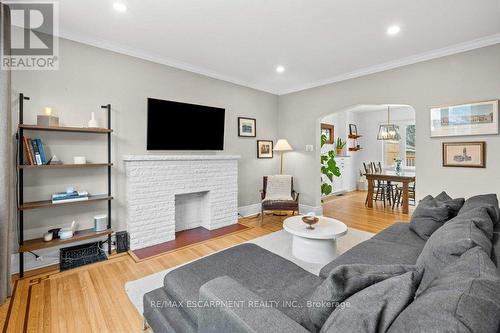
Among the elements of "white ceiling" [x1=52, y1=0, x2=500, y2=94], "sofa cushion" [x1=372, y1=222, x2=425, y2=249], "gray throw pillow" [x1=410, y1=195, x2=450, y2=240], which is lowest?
"sofa cushion" [x1=372, y1=222, x2=425, y2=249]

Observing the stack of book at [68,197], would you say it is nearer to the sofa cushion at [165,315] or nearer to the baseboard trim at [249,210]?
the sofa cushion at [165,315]

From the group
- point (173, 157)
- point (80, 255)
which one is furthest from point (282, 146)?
point (80, 255)

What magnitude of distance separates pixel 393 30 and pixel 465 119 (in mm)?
1622

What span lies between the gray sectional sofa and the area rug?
0.73 metres

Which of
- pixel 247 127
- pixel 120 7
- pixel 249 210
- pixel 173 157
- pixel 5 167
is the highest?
pixel 120 7

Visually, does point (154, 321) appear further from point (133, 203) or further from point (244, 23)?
point (244, 23)

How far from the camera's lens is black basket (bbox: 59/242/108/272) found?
2777 millimetres

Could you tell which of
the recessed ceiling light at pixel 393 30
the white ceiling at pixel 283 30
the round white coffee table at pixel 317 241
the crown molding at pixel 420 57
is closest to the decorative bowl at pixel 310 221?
the round white coffee table at pixel 317 241

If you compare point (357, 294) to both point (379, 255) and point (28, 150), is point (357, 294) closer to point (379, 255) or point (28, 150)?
point (379, 255)

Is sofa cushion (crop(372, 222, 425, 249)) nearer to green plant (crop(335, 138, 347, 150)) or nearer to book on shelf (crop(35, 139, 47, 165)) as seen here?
book on shelf (crop(35, 139, 47, 165))

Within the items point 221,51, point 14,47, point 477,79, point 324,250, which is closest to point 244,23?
point 221,51

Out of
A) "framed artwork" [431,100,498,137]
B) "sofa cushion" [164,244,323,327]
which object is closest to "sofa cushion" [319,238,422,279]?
"sofa cushion" [164,244,323,327]

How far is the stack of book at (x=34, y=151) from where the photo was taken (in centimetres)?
254

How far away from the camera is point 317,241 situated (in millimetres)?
2801
